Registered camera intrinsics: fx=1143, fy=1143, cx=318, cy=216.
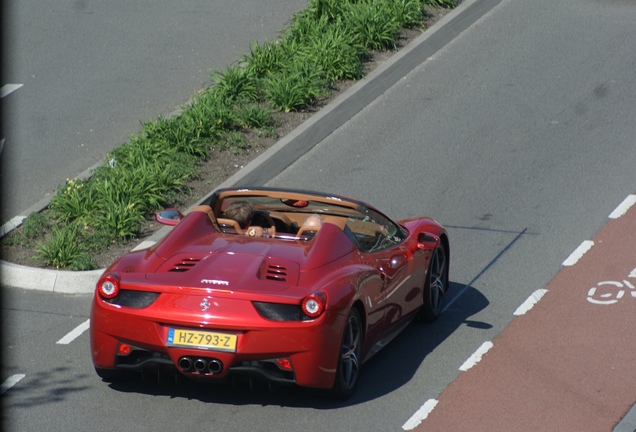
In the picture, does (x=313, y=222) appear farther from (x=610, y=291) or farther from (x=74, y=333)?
(x=610, y=291)

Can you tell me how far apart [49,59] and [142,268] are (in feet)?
35.3

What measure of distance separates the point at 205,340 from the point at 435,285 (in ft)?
10.1

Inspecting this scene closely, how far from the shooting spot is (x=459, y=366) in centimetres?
899

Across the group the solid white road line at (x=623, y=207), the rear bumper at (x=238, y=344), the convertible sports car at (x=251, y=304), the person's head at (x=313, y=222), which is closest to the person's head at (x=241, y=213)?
the convertible sports car at (x=251, y=304)

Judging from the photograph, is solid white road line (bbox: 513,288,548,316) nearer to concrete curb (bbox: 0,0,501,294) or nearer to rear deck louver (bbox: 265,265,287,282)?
rear deck louver (bbox: 265,265,287,282)

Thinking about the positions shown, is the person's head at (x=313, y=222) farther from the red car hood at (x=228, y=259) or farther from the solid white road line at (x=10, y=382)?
the solid white road line at (x=10, y=382)

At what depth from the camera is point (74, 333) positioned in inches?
381

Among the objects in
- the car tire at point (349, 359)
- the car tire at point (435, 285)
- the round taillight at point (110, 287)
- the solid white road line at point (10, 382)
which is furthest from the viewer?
the car tire at point (435, 285)

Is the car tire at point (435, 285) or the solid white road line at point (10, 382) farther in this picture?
the car tire at point (435, 285)

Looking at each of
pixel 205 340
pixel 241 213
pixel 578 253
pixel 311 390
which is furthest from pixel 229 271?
pixel 578 253

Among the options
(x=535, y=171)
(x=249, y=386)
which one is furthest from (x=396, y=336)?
(x=535, y=171)

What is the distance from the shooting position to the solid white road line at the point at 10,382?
27.4 feet

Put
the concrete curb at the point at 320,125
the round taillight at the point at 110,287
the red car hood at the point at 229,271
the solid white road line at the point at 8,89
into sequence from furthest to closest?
the solid white road line at the point at 8,89, the concrete curb at the point at 320,125, the round taillight at the point at 110,287, the red car hood at the point at 229,271

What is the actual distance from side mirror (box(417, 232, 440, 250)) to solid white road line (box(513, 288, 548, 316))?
1182 millimetres
